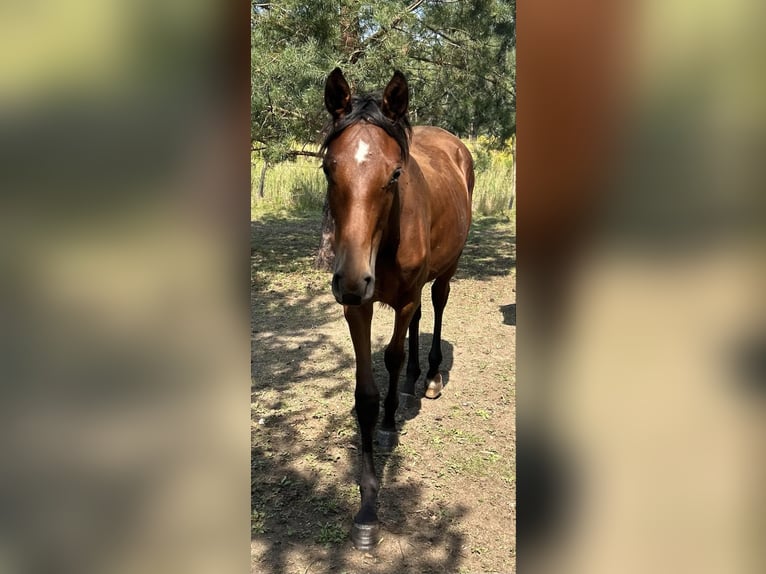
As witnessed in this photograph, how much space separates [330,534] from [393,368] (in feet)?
3.39

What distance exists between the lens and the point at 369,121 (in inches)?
85.7

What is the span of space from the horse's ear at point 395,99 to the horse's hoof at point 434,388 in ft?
7.55

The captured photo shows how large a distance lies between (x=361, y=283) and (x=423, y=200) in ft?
3.95

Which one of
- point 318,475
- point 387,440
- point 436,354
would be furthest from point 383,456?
point 436,354

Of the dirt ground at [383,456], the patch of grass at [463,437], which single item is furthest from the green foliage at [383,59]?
the patch of grass at [463,437]

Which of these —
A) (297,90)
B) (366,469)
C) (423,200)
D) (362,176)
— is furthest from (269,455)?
(297,90)

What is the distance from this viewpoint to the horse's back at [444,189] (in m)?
3.43
